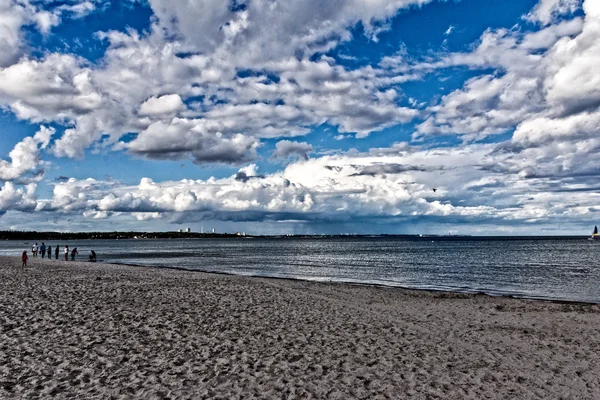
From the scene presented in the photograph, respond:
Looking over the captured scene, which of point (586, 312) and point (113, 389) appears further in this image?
point (586, 312)

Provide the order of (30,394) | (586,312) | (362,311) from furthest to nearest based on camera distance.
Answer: (586,312) → (362,311) → (30,394)

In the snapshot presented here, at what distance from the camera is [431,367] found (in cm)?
1216

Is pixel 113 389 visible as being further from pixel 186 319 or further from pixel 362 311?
pixel 362 311

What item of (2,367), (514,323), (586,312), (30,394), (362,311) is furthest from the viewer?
(586,312)

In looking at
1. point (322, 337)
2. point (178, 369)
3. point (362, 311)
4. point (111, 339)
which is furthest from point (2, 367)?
point (362, 311)

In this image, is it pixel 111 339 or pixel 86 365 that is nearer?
pixel 86 365

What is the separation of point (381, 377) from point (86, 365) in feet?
24.3

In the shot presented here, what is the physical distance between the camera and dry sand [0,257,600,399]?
10289 mm

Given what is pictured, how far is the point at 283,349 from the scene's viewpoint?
1352cm

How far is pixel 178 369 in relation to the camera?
444 inches

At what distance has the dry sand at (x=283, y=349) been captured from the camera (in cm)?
1029

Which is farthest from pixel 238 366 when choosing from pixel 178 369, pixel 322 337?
pixel 322 337

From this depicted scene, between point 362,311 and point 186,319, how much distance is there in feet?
27.8

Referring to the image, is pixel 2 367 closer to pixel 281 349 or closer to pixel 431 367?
pixel 281 349
